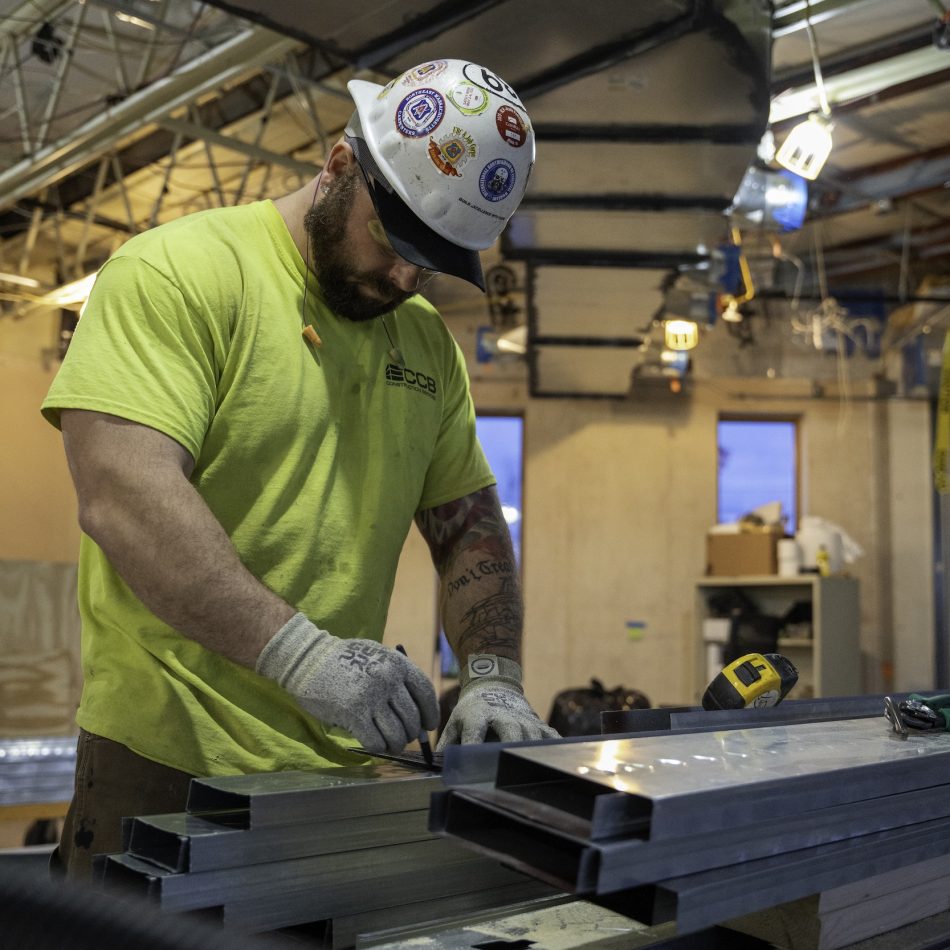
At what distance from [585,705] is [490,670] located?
15.7ft

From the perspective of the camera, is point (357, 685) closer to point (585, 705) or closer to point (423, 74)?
point (423, 74)

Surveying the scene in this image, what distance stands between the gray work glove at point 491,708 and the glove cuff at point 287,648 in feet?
0.68

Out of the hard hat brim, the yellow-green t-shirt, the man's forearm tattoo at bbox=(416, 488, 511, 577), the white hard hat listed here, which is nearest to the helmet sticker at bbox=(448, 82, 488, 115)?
the white hard hat

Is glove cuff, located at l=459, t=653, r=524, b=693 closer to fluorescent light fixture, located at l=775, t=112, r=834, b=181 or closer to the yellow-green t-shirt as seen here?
the yellow-green t-shirt

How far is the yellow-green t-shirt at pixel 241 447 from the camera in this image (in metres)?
1.27

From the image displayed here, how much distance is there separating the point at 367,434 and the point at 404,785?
65 cm

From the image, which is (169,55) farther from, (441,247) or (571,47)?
(441,247)

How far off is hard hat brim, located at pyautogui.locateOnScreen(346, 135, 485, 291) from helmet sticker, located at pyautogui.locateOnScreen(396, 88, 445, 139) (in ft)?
0.23

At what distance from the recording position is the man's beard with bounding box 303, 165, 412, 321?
1464 mm

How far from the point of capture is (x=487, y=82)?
1.39m

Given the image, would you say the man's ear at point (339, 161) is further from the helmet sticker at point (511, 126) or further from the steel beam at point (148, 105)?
the steel beam at point (148, 105)

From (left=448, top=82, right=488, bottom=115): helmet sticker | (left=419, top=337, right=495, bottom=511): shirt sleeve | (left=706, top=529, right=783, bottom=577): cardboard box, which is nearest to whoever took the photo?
(left=448, top=82, right=488, bottom=115): helmet sticker

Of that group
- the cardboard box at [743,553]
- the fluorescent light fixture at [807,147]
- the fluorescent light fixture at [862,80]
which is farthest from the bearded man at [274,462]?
the cardboard box at [743,553]

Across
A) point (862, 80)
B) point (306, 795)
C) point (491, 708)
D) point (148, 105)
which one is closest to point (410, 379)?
point (491, 708)
